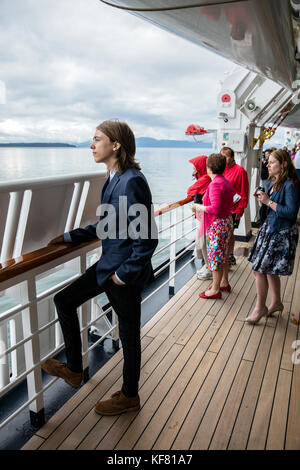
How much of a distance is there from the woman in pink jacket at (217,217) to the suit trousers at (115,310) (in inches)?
50.9

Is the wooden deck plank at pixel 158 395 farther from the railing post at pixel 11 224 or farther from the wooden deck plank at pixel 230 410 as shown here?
the railing post at pixel 11 224

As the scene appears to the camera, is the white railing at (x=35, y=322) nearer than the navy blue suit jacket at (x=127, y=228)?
No

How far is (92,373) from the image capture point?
1.95 meters

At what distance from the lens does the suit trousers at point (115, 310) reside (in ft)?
4.43

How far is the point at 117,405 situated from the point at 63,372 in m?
0.27

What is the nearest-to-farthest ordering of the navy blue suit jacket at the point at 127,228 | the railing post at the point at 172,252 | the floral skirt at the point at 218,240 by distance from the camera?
the navy blue suit jacket at the point at 127,228
the floral skirt at the point at 218,240
the railing post at the point at 172,252

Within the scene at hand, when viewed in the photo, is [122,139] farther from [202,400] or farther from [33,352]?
[202,400]

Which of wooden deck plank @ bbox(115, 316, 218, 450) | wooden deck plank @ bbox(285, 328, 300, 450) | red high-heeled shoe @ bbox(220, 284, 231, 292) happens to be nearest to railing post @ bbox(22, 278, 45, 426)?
wooden deck plank @ bbox(115, 316, 218, 450)

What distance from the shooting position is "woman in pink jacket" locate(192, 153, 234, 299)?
Answer: 246cm

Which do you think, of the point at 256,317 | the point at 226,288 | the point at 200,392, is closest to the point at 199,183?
the point at 226,288

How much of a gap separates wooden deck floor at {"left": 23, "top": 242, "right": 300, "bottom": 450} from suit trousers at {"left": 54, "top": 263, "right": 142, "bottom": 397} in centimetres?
21

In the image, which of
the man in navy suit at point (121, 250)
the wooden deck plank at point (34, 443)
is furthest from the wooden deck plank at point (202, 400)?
the wooden deck plank at point (34, 443)

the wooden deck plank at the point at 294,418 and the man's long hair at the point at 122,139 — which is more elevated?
the man's long hair at the point at 122,139
